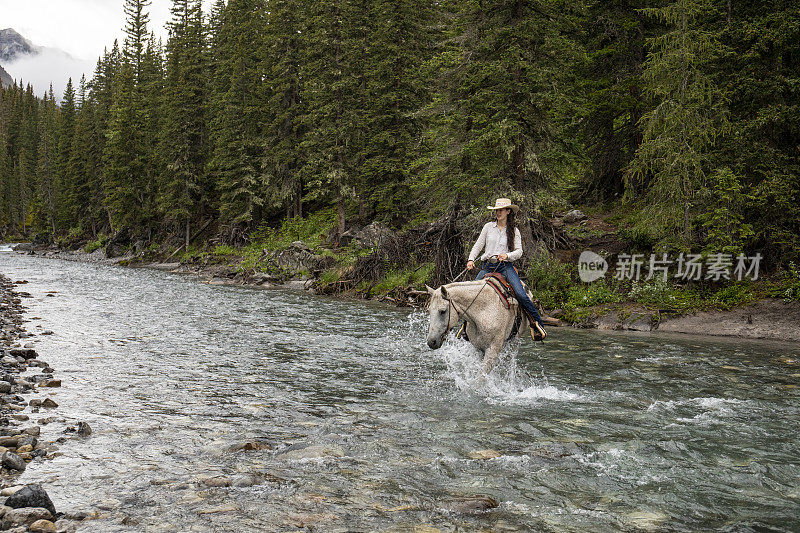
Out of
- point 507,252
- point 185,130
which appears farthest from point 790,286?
point 185,130

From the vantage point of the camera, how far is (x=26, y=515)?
14.1ft

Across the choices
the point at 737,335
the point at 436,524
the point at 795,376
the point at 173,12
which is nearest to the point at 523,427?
the point at 436,524

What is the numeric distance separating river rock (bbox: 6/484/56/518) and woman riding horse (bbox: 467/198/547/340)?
751cm

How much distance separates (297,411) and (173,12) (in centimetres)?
7418

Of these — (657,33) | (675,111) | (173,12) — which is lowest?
(675,111)

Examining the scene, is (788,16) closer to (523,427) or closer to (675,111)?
(675,111)

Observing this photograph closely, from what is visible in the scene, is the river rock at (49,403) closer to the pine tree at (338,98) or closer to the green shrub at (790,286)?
the green shrub at (790,286)

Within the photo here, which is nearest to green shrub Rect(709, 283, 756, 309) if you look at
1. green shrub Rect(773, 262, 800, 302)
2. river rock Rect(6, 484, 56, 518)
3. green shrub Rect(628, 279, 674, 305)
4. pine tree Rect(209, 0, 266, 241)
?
green shrub Rect(773, 262, 800, 302)

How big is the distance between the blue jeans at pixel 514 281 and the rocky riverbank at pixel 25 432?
743 cm

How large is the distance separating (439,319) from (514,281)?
79.2 inches

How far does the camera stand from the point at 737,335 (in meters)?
16.6

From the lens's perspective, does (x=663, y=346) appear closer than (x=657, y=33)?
Yes

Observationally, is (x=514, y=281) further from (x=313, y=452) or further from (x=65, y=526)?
(x=65, y=526)

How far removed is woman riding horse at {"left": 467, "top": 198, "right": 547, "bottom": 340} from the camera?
10234 mm
